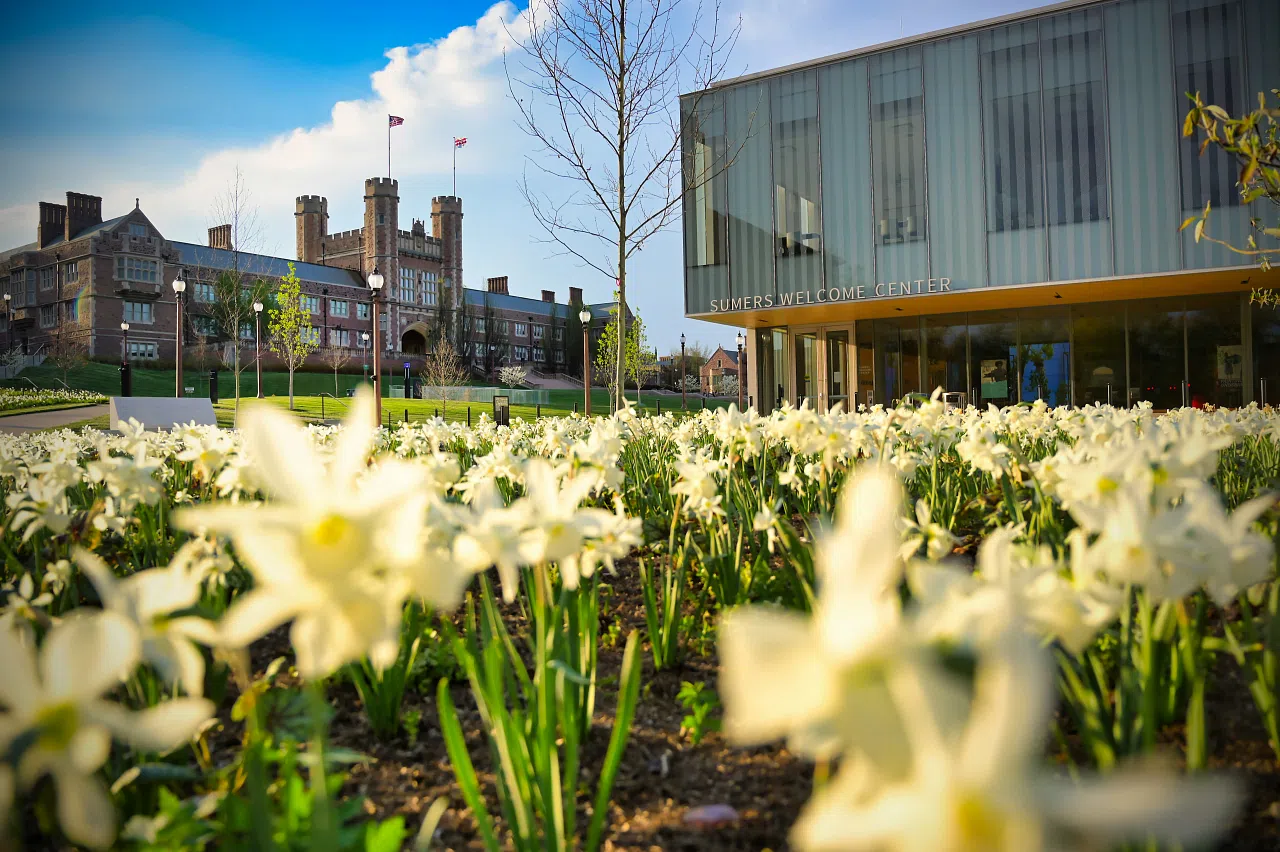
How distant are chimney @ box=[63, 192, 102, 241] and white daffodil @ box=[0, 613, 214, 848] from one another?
53.6 m

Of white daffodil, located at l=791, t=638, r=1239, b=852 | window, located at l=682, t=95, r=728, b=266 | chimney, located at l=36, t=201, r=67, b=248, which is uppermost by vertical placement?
chimney, located at l=36, t=201, r=67, b=248

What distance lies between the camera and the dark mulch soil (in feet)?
5.07

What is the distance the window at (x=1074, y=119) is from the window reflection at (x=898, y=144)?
2477 mm

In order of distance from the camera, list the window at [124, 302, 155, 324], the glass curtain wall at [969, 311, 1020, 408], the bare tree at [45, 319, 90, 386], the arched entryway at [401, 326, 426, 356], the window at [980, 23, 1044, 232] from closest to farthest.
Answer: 1. the window at [980, 23, 1044, 232]
2. the glass curtain wall at [969, 311, 1020, 408]
3. the bare tree at [45, 319, 90, 386]
4. the window at [124, 302, 155, 324]
5. the arched entryway at [401, 326, 426, 356]

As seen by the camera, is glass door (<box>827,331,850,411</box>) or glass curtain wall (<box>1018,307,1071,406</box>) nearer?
glass curtain wall (<box>1018,307,1071,406</box>)

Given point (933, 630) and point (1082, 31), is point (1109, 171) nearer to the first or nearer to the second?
point (1082, 31)

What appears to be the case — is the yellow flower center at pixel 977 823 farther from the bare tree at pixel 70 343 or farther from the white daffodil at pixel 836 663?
the bare tree at pixel 70 343

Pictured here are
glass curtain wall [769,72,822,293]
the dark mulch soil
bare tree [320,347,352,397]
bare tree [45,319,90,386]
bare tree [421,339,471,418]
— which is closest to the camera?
the dark mulch soil

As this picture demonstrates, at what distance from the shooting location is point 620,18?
877 centimetres

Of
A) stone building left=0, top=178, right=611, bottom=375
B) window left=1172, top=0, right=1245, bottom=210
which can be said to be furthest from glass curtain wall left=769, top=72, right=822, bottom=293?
stone building left=0, top=178, right=611, bottom=375

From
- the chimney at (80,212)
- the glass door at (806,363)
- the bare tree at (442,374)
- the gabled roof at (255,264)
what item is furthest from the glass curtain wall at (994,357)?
the chimney at (80,212)

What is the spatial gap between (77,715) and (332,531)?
11.2 inches

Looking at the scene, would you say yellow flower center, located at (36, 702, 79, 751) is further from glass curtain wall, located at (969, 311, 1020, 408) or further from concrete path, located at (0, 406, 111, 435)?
glass curtain wall, located at (969, 311, 1020, 408)

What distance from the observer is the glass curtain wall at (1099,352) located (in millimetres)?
16625
